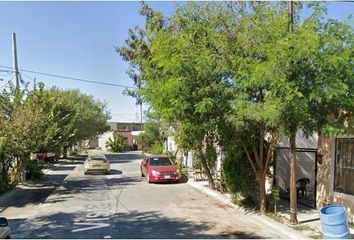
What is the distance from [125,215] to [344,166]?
22.0 ft

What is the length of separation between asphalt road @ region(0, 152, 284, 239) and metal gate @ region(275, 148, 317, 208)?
282 cm

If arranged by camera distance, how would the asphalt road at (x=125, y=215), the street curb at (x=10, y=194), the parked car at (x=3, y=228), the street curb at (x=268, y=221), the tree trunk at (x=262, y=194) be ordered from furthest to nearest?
the street curb at (x=10, y=194) < the tree trunk at (x=262, y=194) < the asphalt road at (x=125, y=215) < the street curb at (x=268, y=221) < the parked car at (x=3, y=228)

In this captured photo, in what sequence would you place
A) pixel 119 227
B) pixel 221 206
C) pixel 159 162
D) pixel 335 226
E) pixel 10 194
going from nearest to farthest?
pixel 335 226 → pixel 119 227 → pixel 221 206 → pixel 10 194 → pixel 159 162

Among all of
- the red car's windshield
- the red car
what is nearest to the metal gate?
the red car

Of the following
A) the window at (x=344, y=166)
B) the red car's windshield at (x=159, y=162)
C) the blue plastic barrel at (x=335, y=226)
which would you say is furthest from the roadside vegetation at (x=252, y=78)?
the red car's windshield at (x=159, y=162)

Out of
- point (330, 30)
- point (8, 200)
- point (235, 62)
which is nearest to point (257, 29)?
point (235, 62)

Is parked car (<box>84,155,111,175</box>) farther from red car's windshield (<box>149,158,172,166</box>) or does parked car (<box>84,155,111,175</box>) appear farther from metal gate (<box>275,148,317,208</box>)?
metal gate (<box>275,148,317,208</box>)

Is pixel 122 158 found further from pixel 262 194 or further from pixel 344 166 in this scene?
pixel 344 166

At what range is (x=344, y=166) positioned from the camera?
11898mm

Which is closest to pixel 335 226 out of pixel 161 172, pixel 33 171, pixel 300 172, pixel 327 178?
pixel 327 178

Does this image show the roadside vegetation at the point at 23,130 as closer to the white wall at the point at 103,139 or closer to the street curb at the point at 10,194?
the street curb at the point at 10,194

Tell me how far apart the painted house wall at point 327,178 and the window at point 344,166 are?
12 centimetres

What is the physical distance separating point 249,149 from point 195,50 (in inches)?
153

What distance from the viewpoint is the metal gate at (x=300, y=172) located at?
15623 millimetres
